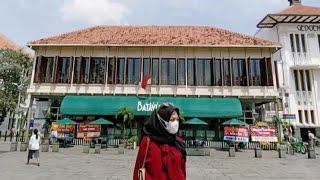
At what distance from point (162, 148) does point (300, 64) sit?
1213 inches

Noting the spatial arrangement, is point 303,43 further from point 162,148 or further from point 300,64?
point 162,148

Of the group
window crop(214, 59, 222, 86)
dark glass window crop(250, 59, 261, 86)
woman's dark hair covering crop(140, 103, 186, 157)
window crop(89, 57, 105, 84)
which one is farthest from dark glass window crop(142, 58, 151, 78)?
woman's dark hair covering crop(140, 103, 186, 157)

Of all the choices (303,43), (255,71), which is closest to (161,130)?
(255,71)

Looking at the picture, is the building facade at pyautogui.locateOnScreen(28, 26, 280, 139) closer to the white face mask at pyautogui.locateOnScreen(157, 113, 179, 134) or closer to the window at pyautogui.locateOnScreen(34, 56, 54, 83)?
the window at pyautogui.locateOnScreen(34, 56, 54, 83)

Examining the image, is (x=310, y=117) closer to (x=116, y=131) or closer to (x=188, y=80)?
(x=188, y=80)

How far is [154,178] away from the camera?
343 cm

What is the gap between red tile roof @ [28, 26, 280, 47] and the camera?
83.4ft

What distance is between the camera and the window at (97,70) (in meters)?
25.4

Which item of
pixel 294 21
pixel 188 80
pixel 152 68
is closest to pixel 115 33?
pixel 152 68

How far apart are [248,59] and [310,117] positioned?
10458 millimetres

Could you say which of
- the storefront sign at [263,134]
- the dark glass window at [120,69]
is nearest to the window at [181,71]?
the dark glass window at [120,69]

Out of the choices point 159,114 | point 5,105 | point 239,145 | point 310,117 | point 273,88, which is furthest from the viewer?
point 5,105

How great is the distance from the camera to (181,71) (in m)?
25.7

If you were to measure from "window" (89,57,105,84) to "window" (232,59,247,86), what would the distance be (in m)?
11.6
